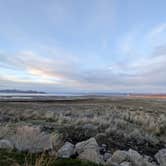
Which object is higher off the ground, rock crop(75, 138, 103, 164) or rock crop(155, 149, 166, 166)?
rock crop(75, 138, 103, 164)

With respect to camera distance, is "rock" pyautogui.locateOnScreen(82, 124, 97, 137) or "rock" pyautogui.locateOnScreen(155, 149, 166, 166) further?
"rock" pyautogui.locateOnScreen(82, 124, 97, 137)

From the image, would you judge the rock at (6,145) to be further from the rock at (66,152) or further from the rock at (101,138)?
the rock at (101,138)

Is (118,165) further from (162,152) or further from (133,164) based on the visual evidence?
(162,152)

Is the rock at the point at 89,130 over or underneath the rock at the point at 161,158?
over

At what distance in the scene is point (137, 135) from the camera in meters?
13.0

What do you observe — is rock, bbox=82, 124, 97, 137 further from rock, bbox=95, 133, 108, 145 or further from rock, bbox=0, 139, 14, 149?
rock, bbox=0, 139, 14, 149

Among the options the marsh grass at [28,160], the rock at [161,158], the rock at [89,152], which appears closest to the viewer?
the marsh grass at [28,160]

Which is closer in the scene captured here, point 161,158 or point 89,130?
point 161,158

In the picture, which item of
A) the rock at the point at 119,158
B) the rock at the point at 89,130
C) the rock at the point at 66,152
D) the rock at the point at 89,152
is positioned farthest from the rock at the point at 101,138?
the rock at the point at 119,158

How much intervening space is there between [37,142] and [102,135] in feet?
14.8

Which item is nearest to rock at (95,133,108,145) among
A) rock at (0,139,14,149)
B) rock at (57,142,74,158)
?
rock at (57,142,74,158)

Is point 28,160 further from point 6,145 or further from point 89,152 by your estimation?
point 89,152

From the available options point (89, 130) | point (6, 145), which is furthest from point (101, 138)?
point (6, 145)

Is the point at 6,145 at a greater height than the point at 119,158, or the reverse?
the point at 6,145
